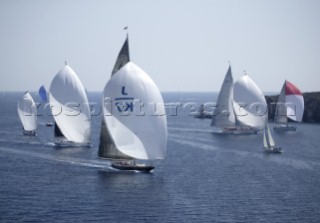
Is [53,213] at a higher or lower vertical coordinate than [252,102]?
lower

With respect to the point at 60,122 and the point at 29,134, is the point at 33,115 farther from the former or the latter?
the point at 60,122

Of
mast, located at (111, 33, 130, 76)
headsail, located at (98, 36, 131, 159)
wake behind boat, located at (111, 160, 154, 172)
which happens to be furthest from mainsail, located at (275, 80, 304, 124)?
headsail, located at (98, 36, 131, 159)

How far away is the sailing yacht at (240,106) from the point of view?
392ft

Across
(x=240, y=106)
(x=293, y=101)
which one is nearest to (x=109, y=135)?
(x=240, y=106)

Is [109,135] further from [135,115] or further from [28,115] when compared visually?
[28,115]

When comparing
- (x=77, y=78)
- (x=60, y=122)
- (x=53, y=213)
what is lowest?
(x=53, y=213)

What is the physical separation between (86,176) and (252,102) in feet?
203

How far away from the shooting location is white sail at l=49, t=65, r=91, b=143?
287 ft

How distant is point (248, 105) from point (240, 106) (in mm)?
1780

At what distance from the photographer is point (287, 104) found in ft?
456

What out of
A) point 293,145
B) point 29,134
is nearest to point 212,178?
point 293,145

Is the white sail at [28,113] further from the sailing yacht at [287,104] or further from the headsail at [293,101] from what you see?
the headsail at [293,101]

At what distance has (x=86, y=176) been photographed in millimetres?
65938

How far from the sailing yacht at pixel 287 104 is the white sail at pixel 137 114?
76135 millimetres
